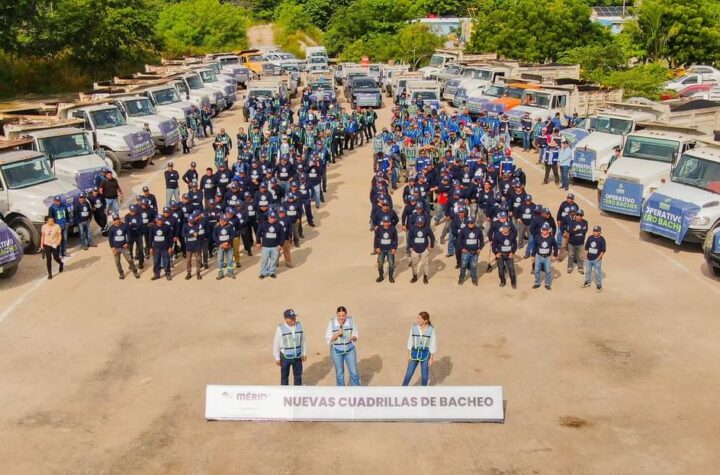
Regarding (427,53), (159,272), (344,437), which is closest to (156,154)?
(159,272)

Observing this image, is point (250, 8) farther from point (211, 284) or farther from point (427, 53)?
point (211, 284)

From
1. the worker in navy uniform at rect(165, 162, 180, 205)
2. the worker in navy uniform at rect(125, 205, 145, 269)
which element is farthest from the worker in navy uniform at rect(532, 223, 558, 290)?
the worker in navy uniform at rect(165, 162, 180, 205)

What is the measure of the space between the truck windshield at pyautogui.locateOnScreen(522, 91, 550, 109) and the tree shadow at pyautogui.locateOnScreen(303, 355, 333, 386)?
2179cm

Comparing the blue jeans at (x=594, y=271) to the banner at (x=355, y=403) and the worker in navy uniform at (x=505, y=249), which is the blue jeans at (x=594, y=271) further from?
the banner at (x=355, y=403)

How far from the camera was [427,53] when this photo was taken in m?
63.6

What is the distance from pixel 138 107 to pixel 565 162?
1604 cm

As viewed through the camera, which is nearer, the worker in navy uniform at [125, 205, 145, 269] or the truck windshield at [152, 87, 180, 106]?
the worker in navy uniform at [125, 205, 145, 269]

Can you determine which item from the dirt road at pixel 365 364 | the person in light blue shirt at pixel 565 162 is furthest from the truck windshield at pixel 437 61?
the dirt road at pixel 365 364

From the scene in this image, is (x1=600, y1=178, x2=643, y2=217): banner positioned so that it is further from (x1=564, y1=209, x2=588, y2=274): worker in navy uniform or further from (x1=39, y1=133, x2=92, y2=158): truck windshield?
(x1=39, y1=133, x2=92, y2=158): truck windshield

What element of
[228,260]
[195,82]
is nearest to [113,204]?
[228,260]

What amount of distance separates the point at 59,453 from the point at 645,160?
1757 centimetres

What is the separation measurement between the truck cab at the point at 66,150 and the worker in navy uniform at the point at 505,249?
11.8 metres

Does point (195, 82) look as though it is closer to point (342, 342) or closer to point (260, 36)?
point (342, 342)

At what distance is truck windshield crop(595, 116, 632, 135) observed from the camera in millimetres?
26328
